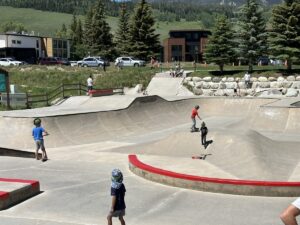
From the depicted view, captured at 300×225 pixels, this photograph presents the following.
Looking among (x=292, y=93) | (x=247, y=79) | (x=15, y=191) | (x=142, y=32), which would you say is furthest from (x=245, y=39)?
(x=15, y=191)

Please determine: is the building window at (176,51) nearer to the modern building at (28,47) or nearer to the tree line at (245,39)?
the modern building at (28,47)

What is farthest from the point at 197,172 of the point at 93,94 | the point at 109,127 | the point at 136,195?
the point at 93,94

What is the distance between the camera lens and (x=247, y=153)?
50.1 ft

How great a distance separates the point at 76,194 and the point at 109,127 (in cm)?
1229

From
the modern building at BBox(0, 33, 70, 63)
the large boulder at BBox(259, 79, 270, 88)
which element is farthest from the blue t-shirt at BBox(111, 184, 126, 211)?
the modern building at BBox(0, 33, 70, 63)

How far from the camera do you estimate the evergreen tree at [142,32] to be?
Result: 59031 mm

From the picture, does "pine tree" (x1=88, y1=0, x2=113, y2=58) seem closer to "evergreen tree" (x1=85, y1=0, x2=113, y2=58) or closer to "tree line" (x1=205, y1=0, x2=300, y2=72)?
"evergreen tree" (x1=85, y1=0, x2=113, y2=58)

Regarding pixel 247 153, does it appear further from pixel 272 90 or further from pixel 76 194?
pixel 272 90

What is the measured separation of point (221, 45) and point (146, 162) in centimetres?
3152

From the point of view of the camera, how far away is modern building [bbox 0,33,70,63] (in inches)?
3504

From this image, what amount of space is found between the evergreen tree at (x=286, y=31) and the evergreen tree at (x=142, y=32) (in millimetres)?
18926

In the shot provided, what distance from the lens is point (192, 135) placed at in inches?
705

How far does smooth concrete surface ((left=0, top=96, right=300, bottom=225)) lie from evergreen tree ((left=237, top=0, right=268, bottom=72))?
52.5 ft

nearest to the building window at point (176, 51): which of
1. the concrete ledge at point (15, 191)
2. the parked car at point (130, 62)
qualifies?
the parked car at point (130, 62)
